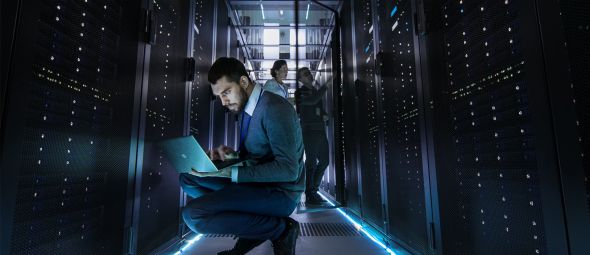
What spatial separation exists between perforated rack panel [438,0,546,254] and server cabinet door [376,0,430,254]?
0.28 metres

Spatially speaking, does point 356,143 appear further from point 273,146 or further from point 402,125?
point 273,146

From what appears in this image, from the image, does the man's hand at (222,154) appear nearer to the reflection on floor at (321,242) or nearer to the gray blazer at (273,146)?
the gray blazer at (273,146)

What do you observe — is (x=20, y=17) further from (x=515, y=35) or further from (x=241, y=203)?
(x=515, y=35)

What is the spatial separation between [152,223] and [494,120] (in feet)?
5.67

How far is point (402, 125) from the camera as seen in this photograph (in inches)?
73.8

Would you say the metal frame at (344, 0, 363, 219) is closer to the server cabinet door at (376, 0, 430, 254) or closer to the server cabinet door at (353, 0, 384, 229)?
the server cabinet door at (353, 0, 384, 229)

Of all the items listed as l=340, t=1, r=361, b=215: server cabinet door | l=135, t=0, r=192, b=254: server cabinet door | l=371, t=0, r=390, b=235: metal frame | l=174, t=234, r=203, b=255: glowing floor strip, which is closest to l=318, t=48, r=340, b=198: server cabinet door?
l=340, t=1, r=361, b=215: server cabinet door

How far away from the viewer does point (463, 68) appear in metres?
1.21

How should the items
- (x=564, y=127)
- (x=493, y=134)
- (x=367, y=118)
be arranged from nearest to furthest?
(x=564, y=127) → (x=493, y=134) → (x=367, y=118)

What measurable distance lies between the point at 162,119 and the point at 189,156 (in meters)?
0.62

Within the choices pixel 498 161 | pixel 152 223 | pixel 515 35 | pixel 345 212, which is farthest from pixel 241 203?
pixel 345 212

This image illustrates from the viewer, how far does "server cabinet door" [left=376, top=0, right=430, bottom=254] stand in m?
1.64

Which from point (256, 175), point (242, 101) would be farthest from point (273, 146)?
point (242, 101)

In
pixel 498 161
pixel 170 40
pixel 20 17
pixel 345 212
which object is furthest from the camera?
pixel 345 212
